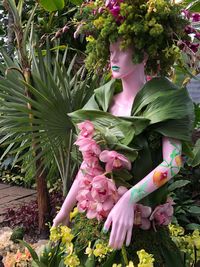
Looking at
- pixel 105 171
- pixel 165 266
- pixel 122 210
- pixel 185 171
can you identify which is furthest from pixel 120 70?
pixel 185 171

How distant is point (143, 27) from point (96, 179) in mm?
605

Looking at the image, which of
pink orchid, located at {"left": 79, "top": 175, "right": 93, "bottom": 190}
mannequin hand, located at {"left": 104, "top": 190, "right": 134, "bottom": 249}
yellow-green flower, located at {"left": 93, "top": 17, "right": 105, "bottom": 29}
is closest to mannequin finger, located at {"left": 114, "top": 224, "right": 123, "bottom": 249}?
mannequin hand, located at {"left": 104, "top": 190, "right": 134, "bottom": 249}

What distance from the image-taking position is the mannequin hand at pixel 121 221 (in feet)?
4.13

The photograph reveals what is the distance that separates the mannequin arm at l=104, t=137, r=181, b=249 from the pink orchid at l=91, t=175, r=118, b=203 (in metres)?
0.05

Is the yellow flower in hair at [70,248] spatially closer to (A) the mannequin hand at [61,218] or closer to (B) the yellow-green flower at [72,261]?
(B) the yellow-green flower at [72,261]

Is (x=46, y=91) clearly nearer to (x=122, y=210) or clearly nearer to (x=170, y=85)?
(x=170, y=85)

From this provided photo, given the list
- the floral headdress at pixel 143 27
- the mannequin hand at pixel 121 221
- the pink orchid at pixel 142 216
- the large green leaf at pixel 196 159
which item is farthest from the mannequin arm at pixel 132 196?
the large green leaf at pixel 196 159

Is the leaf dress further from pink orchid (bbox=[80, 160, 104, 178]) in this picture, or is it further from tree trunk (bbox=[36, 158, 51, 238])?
tree trunk (bbox=[36, 158, 51, 238])

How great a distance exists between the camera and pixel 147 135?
143 cm

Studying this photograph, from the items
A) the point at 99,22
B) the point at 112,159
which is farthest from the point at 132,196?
the point at 99,22

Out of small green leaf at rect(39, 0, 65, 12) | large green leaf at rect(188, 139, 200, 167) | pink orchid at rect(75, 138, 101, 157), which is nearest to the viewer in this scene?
pink orchid at rect(75, 138, 101, 157)

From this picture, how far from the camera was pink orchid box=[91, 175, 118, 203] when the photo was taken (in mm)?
1303

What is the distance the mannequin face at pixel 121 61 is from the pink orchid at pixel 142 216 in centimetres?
53

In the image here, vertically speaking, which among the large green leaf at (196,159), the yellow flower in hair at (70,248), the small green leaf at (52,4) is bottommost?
the yellow flower in hair at (70,248)
